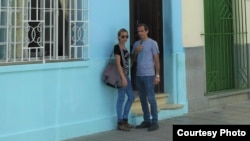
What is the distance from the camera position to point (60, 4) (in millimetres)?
7043

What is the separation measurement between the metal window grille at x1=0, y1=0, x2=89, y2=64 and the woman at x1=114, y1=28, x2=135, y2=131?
55 cm

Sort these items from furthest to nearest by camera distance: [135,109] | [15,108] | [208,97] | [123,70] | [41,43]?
[208,97], [135,109], [123,70], [41,43], [15,108]

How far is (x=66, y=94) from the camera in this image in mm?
6871

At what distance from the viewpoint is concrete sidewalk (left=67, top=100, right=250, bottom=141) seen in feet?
22.7

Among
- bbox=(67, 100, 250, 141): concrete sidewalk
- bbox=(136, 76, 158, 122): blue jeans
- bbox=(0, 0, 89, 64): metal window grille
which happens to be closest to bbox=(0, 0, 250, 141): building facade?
bbox=(0, 0, 89, 64): metal window grille

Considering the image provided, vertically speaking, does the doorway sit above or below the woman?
above

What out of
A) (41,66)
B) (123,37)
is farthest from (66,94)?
(123,37)

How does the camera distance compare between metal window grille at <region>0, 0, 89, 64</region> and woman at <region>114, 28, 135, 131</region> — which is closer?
metal window grille at <region>0, 0, 89, 64</region>

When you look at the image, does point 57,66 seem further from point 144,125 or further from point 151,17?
point 151,17

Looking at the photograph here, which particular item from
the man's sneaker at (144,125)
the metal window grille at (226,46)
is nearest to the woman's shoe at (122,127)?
the man's sneaker at (144,125)

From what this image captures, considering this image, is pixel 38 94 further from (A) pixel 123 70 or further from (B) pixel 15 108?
(A) pixel 123 70

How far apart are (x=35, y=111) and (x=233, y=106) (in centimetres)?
522

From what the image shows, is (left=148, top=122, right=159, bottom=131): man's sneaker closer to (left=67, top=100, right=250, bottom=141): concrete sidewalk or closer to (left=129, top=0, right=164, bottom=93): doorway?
(left=67, top=100, right=250, bottom=141): concrete sidewalk

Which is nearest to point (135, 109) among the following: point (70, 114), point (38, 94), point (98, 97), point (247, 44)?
point (98, 97)
